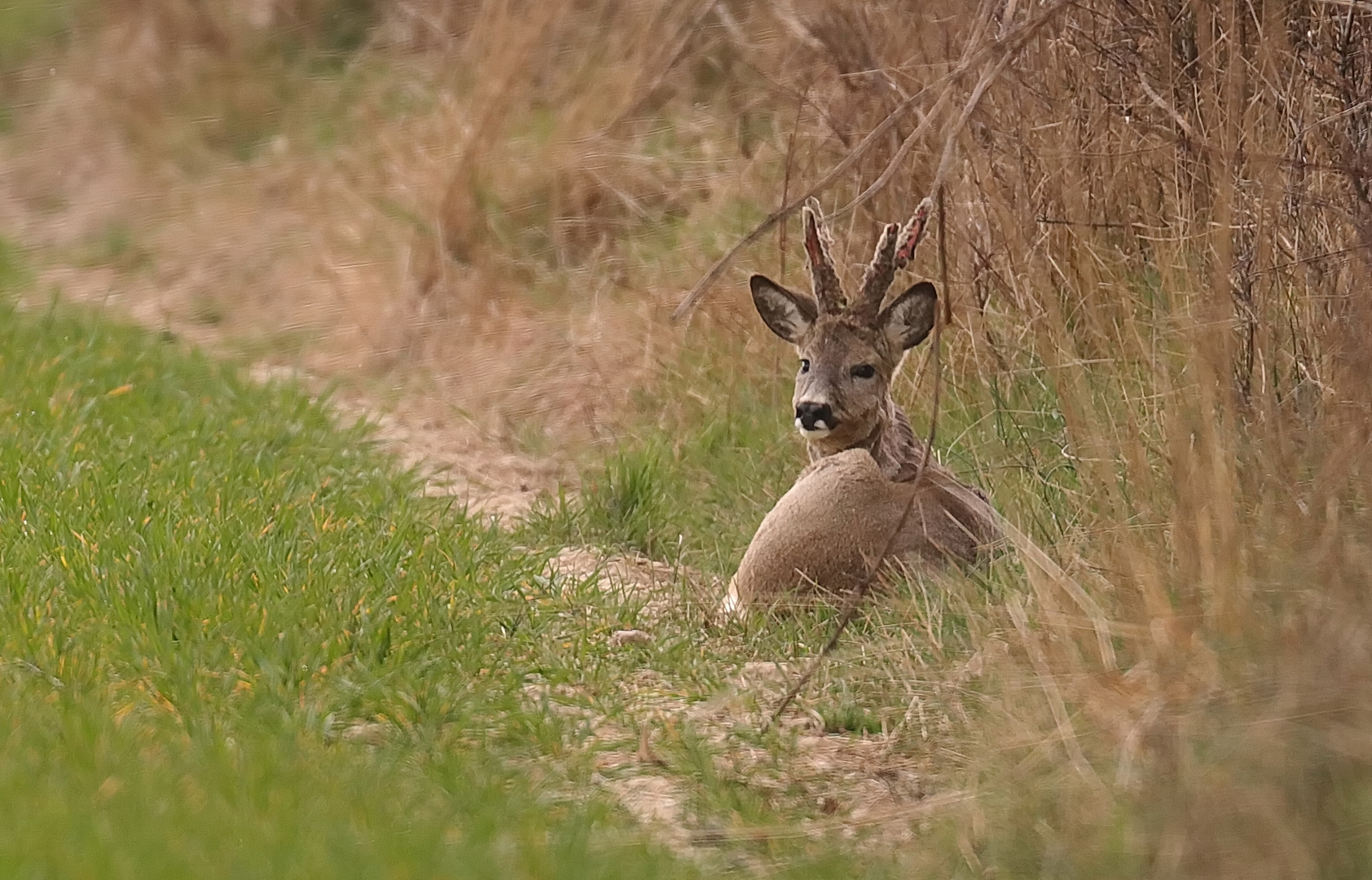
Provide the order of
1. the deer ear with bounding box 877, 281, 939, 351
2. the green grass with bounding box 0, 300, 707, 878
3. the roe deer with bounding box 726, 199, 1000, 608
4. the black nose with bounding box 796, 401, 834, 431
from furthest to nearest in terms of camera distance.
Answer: the deer ear with bounding box 877, 281, 939, 351, the black nose with bounding box 796, 401, 834, 431, the roe deer with bounding box 726, 199, 1000, 608, the green grass with bounding box 0, 300, 707, 878

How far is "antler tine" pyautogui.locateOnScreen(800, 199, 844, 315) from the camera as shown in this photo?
6.11m

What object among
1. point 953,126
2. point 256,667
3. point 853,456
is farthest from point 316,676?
point 953,126

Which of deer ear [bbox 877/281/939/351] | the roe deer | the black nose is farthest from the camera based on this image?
deer ear [bbox 877/281/939/351]

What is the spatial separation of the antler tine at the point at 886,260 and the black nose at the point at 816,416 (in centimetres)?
38

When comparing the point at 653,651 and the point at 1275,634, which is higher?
the point at 1275,634

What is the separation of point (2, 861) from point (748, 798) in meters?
1.61

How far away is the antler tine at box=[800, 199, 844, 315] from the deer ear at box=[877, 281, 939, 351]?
165 millimetres

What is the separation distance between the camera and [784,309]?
6.32 meters

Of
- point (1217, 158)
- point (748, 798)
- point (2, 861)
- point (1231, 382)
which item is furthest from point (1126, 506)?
point (2, 861)

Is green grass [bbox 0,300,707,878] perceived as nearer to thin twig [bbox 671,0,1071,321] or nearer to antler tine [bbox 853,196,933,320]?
thin twig [bbox 671,0,1071,321]

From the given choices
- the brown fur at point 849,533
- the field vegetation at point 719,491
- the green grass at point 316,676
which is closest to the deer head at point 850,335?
the brown fur at point 849,533

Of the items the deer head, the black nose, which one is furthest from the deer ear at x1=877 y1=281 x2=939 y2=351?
the black nose

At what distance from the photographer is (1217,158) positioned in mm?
5094

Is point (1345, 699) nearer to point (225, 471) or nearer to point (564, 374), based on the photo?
point (225, 471)
